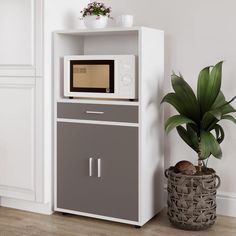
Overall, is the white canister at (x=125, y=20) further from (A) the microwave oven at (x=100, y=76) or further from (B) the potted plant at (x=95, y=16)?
(A) the microwave oven at (x=100, y=76)

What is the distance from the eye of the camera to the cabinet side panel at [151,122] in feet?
9.80

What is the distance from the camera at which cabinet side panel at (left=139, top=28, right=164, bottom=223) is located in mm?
2986

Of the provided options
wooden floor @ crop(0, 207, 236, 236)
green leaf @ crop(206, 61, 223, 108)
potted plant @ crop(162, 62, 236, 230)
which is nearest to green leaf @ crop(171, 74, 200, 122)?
potted plant @ crop(162, 62, 236, 230)

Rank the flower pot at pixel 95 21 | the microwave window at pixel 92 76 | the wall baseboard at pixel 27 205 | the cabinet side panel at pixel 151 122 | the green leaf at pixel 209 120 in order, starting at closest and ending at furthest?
the green leaf at pixel 209 120 → the cabinet side panel at pixel 151 122 → the microwave window at pixel 92 76 → the flower pot at pixel 95 21 → the wall baseboard at pixel 27 205

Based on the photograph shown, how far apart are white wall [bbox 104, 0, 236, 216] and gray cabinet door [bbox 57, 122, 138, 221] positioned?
540mm

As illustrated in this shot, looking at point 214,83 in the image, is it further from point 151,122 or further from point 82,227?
point 82,227

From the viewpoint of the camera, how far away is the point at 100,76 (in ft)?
10.3

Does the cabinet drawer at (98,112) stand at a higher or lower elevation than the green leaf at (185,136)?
→ higher

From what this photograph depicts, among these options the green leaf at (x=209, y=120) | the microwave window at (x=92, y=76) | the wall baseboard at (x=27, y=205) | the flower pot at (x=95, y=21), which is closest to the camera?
the green leaf at (x=209, y=120)

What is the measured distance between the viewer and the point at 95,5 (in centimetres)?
326

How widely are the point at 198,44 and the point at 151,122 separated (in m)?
0.70

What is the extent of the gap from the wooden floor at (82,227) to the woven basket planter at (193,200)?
→ 0.07m

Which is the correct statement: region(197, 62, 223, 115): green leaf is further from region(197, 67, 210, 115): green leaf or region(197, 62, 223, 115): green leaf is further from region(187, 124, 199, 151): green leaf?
region(187, 124, 199, 151): green leaf

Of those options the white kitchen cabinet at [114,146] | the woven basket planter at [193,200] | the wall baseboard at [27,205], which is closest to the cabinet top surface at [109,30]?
the white kitchen cabinet at [114,146]
